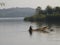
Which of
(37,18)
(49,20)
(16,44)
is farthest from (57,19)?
(16,44)

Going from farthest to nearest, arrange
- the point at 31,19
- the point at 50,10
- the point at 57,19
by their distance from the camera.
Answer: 1. the point at 31,19
2. the point at 50,10
3. the point at 57,19

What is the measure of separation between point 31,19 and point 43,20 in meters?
13.2

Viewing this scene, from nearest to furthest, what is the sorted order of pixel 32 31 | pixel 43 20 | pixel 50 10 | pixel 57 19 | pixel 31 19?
pixel 32 31, pixel 57 19, pixel 43 20, pixel 50 10, pixel 31 19

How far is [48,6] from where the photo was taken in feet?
340

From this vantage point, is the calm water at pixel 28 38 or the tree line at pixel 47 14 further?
the tree line at pixel 47 14

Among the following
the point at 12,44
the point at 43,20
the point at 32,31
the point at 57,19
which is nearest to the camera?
the point at 12,44

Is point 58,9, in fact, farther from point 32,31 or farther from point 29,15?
point 32,31

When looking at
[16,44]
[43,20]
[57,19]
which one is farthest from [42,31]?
[43,20]

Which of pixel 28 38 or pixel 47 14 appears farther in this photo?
pixel 47 14

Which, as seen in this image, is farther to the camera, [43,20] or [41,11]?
[41,11]

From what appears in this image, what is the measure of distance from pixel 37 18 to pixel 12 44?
65.1m

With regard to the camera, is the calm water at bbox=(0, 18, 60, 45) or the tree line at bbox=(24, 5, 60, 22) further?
the tree line at bbox=(24, 5, 60, 22)

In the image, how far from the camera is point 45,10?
99.4 meters

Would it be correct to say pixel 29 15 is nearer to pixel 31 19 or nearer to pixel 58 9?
pixel 31 19
